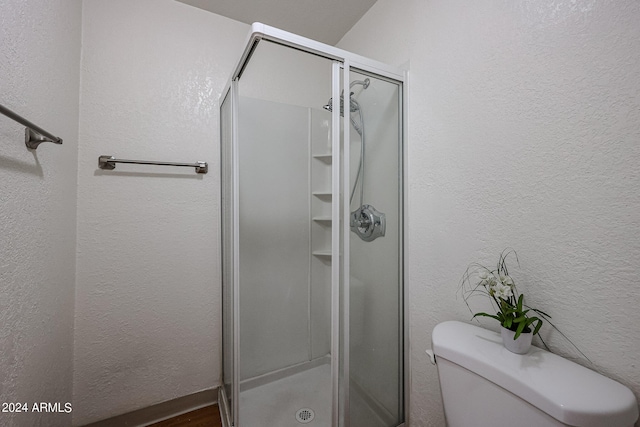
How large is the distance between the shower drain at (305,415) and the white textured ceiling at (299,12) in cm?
210

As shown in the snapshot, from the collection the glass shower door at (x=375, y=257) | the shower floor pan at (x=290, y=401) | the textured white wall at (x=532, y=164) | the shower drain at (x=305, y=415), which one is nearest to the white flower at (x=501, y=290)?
the textured white wall at (x=532, y=164)

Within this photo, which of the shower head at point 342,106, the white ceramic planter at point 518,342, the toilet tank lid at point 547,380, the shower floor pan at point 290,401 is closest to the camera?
the toilet tank lid at point 547,380

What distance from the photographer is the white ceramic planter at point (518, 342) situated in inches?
27.2

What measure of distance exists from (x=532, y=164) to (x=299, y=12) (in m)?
1.37

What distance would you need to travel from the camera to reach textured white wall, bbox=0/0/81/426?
71 centimetres

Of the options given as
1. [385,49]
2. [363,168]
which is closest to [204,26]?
[385,49]

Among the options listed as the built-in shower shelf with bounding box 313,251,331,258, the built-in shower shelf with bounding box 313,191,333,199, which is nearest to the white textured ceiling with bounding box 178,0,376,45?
the built-in shower shelf with bounding box 313,191,333,199

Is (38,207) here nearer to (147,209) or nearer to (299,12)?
(147,209)

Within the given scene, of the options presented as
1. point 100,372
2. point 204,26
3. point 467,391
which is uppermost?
point 204,26

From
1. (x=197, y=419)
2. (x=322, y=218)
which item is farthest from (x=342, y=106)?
(x=197, y=419)

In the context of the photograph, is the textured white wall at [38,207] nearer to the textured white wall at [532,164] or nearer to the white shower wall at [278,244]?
the white shower wall at [278,244]

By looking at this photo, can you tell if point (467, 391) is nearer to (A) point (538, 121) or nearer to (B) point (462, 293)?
(B) point (462, 293)

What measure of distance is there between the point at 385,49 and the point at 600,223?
3.65 ft

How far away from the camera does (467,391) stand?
0.72 m
